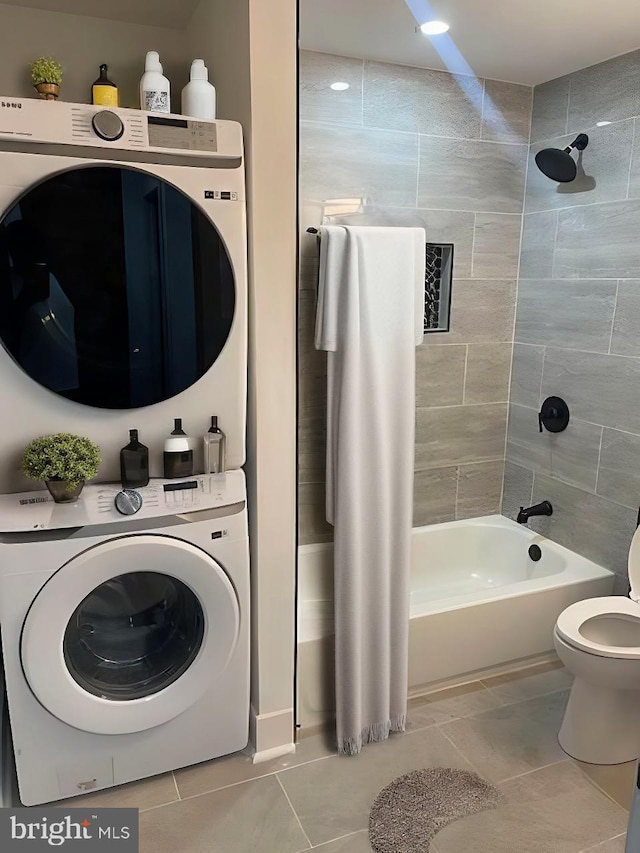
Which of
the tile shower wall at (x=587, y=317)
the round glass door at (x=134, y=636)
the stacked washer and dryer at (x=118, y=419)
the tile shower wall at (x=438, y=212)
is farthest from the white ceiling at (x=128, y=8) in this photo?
the round glass door at (x=134, y=636)

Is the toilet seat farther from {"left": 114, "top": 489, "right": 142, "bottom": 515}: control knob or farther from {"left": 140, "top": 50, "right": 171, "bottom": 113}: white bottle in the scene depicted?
{"left": 140, "top": 50, "right": 171, "bottom": 113}: white bottle

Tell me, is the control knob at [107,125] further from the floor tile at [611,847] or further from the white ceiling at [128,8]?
the floor tile at [611,847]

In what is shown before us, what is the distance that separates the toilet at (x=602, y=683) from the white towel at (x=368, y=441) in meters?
0.55

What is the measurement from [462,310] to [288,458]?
1.36m

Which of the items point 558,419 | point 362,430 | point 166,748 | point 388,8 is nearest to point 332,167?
point 388,8

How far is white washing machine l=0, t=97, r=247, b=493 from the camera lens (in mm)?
1654

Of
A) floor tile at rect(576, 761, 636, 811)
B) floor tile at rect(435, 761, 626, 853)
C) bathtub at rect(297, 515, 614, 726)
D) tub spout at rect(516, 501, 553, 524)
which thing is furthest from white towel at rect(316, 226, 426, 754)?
tub spout at rect(516, 501, 553, 524)

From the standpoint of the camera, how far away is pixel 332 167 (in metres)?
2.59

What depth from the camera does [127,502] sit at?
5.76ft

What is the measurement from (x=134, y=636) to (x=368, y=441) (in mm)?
892

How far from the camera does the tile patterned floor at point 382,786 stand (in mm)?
1827

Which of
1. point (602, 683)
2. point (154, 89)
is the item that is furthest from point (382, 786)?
point (154, 89)

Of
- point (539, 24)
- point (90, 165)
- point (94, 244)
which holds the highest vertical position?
point (539, 24)

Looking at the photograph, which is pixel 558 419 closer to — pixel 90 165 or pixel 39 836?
pixel 90 165
